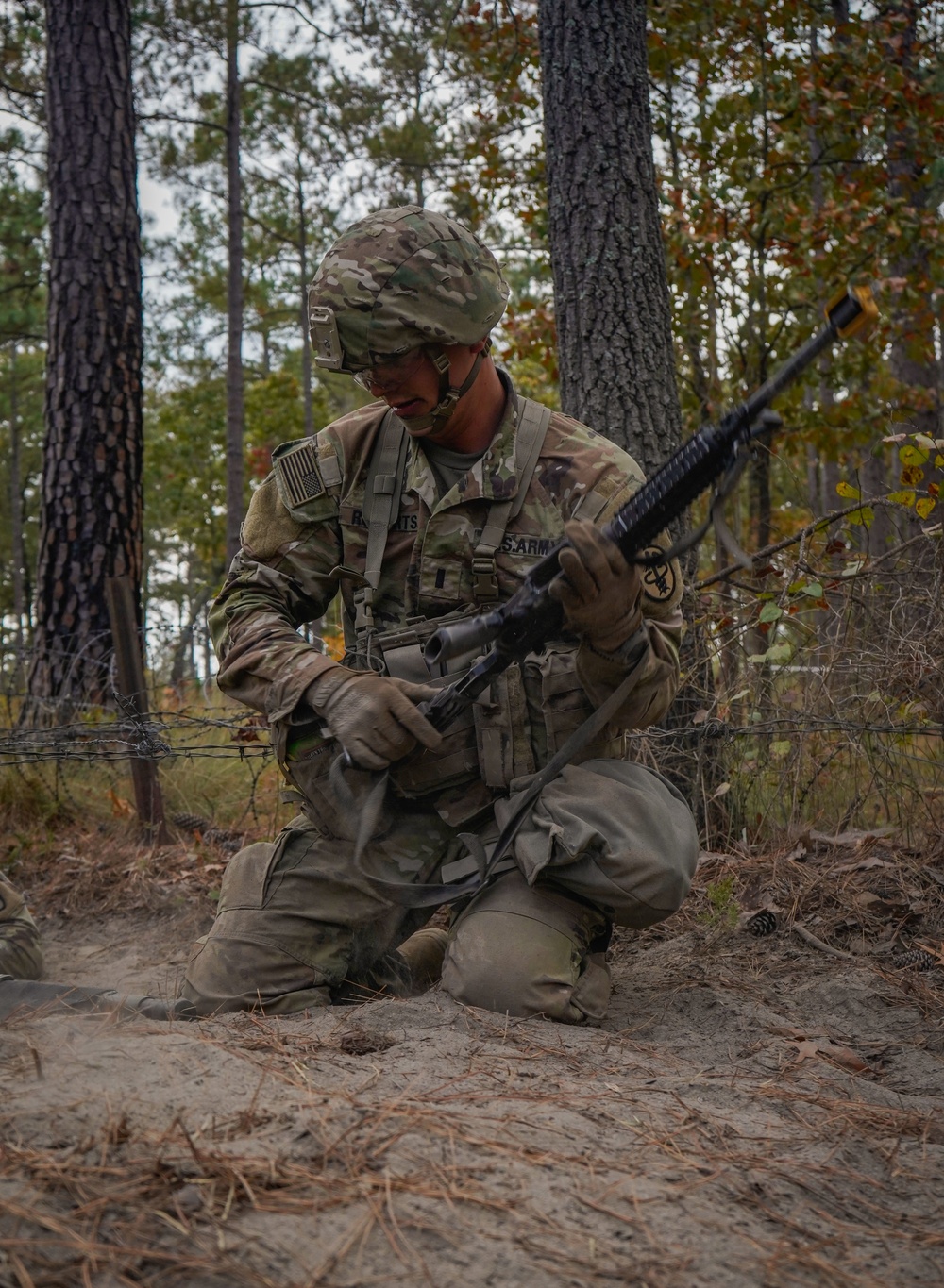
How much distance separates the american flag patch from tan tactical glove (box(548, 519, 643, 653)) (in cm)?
89

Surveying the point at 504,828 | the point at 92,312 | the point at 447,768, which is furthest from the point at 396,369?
the point at 92,312

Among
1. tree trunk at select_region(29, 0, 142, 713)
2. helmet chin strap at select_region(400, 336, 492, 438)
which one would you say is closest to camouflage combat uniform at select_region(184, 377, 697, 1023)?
helmet chin strap at select_region(400, 336, 492, 438)

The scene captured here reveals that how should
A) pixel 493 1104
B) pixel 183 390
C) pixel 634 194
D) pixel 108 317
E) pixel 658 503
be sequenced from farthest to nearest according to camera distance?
pixel 183 390
pixel 108 317
pixel 634 194
pixel 658 503
pixel 493 1104

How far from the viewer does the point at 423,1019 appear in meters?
2.59

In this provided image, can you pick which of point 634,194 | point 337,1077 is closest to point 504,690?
point 337,1077

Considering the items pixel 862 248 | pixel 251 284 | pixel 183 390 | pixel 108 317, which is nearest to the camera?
pixel 108 317

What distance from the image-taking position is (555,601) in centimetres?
Answer: 262

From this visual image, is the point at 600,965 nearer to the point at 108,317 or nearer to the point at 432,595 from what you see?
the point at 432,595

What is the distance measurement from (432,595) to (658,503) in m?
0.80

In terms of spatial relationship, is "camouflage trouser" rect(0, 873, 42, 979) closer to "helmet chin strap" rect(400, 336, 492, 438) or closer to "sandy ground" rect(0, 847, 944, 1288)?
"sandy ground" rect(0, 847, 944, 1288)

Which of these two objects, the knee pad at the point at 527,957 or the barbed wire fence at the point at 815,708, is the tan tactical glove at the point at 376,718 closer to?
the knee pad at the point at 527,957

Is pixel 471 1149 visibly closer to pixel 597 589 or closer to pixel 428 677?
pixel 597 589

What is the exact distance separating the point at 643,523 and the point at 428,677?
30.9 inches

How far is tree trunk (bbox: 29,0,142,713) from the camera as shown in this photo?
639 cm
